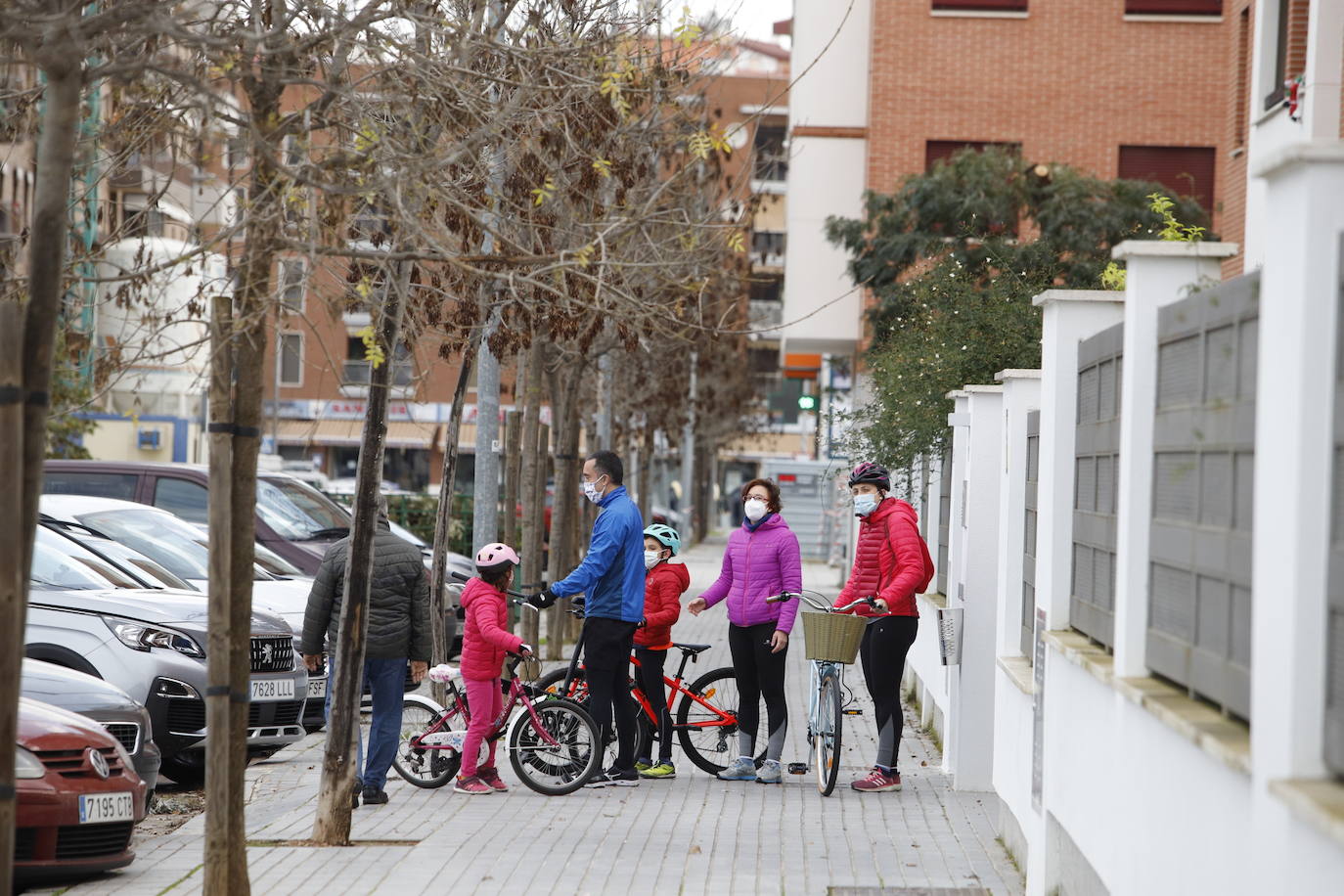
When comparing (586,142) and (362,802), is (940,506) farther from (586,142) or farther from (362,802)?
(362,802)

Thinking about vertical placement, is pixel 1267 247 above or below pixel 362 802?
above

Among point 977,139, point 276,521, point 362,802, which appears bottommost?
point 362,802

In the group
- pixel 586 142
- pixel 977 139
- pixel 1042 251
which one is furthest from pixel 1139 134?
pixel 586 142

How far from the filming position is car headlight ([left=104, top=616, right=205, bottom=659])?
432 inches

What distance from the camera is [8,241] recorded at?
848 centimetres

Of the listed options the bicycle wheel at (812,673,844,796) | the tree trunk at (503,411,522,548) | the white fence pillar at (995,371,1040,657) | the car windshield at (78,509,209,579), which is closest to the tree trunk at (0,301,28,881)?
the white fence pillar at (995,371,1040,657)

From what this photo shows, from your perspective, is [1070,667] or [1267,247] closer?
[1267,247]

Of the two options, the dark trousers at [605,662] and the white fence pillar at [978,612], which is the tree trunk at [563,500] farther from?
the white fence pillar at [978,612]

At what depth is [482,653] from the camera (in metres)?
10.4

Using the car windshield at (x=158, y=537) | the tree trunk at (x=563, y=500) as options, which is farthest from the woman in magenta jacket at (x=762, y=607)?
the tree trunk at (x=563, y=500)

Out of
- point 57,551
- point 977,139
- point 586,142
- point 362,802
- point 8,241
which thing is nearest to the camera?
point 8,241

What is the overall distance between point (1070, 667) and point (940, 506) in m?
7.55

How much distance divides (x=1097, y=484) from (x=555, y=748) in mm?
4923

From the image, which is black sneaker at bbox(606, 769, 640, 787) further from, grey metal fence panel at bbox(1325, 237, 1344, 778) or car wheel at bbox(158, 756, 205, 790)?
grey metal fence panel at bbox(1325, 237, 1344, 778)
